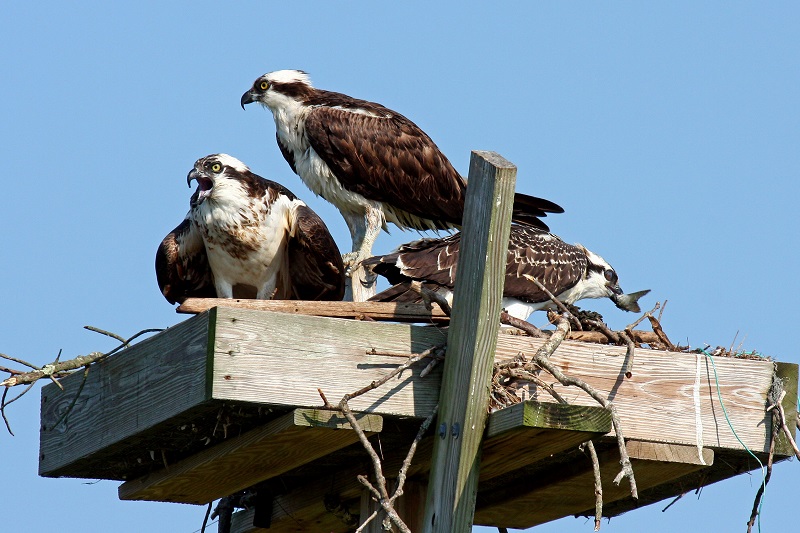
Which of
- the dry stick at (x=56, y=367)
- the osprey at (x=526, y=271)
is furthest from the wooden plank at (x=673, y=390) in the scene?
the osprey at (x=526, y=271)

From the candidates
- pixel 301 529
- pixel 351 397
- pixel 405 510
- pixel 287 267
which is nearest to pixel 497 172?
pixel 351 397

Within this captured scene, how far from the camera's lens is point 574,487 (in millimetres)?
4961

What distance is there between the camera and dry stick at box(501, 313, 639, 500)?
12.9 ft

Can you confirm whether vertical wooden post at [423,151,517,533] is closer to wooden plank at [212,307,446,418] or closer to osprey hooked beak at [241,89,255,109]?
wooden plank at [212,307,446,418]

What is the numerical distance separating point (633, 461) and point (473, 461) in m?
0.76

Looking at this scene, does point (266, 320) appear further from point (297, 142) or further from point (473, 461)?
point (297, 142)

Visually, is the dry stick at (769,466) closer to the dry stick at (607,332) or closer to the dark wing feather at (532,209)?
the dry stick at (607,332)

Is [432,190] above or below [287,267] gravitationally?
above

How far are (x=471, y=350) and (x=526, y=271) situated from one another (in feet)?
12.3

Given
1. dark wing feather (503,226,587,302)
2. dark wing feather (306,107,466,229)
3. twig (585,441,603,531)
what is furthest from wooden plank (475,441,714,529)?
dark wing feather (306,107,466,229)

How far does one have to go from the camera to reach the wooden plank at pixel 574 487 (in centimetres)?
450

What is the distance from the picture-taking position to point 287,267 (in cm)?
703

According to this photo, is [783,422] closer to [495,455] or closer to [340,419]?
[495,455]

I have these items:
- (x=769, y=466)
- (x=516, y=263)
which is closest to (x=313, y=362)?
(x=769, y=466)
